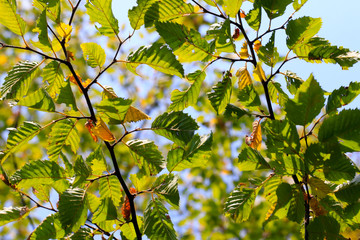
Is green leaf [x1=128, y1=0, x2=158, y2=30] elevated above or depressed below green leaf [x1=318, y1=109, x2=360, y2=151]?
above

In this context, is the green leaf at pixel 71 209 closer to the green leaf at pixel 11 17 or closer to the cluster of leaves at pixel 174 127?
the cluster of leaves at pixel 174 127

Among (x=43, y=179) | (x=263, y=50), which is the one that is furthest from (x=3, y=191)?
(x=263, y=50)

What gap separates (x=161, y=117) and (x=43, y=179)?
297 millimetres

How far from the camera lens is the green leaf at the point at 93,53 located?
0.73m

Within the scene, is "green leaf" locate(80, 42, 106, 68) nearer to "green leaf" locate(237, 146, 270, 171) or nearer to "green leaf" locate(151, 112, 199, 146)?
"green leaf" locate(151, 112, 199, 146)

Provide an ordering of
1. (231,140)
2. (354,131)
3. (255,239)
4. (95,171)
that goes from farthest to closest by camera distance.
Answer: (231,140)
(255,239)
(95,171)
(354,131)

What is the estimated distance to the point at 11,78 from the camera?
0.68 meters

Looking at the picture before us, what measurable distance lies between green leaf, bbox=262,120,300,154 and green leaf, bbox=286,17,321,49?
0.77 ft

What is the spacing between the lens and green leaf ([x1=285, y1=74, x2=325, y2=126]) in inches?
22.2

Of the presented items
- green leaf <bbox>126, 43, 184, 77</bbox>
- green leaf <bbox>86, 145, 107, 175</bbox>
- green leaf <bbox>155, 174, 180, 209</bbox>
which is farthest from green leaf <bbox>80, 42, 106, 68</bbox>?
green leaf <bbox>155, 174, 180, 209</bbox>

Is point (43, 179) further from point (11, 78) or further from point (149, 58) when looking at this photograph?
point (149, 58)

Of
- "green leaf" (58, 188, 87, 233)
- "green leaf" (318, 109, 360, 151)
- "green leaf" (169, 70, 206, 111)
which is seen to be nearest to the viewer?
"green leaf" (318, 109, 360, 151)

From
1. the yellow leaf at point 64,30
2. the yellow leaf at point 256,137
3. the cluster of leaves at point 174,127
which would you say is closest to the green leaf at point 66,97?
the cluster of leaves at point 174,127

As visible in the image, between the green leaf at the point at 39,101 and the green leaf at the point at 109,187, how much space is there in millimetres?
194
